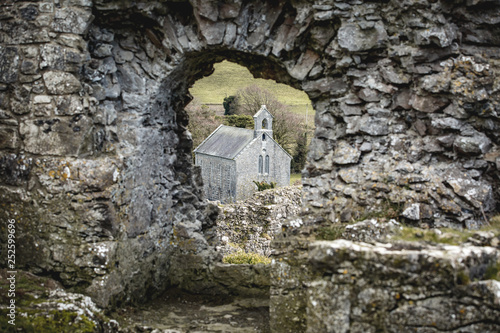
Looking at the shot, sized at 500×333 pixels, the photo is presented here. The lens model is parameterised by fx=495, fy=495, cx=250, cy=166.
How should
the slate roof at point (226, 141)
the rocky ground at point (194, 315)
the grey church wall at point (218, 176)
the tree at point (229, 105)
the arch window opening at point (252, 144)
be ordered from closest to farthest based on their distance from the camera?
the rocky ground at point (194, 315) → the arch window opening at point (252, 144) → the grey church wall at point (218, 176) → the slate roof at point (226, 141) → the tree at point (229, 105)

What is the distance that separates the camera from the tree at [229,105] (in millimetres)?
51866

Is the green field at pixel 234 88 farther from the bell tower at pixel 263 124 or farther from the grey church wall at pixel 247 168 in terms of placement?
the bell tower at pixel 263 124

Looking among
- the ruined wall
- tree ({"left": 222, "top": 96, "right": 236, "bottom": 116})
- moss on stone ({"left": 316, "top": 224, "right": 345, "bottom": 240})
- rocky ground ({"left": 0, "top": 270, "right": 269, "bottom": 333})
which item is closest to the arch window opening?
tree ({"left": 222, "top": 96, "right": 236, "bottom": 116})

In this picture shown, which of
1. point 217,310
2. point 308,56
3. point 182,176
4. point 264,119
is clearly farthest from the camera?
point 264,119

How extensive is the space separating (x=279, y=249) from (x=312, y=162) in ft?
3.68

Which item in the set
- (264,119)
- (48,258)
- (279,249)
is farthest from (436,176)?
(264,119)

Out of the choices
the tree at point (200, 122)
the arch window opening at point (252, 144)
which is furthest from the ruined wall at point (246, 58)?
the arch window opening at point (252, 144)

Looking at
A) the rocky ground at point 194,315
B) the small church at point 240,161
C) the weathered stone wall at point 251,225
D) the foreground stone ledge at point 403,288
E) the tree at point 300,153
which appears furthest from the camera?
the tree at point 300,153

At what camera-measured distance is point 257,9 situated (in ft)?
19.0

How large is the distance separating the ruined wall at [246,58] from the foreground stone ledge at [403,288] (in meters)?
1.36

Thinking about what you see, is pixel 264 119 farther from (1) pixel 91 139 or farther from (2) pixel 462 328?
(2) pixel 462 328

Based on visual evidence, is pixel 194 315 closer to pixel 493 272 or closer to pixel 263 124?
pixel 493 272

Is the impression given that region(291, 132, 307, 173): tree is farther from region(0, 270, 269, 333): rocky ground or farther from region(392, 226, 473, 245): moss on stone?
region(392, 226, 473, 245): moss on stone

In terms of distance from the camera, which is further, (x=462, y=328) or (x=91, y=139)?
(x=91, y=139)
